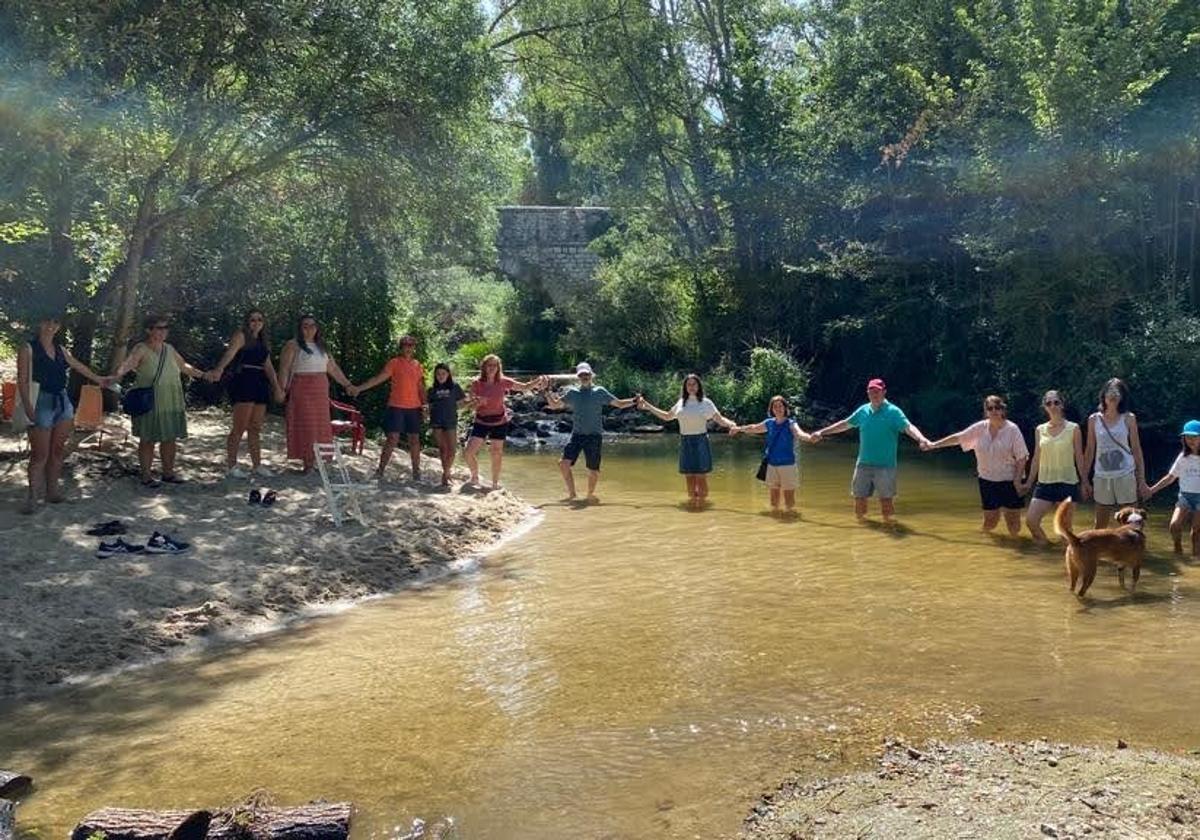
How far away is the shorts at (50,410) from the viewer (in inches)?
392

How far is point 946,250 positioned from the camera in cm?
2791

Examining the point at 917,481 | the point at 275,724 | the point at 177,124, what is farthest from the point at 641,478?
the point at 275,724

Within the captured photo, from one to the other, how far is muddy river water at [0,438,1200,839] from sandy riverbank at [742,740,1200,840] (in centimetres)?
31

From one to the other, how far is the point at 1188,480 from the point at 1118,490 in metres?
0.66

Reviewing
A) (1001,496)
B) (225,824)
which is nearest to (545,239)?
(1001,496)

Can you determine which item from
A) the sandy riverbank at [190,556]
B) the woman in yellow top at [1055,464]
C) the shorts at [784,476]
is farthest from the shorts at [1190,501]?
the sandy riverbank at [190,556]

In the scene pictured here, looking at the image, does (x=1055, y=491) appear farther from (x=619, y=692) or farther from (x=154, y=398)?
(x=154, y=398)

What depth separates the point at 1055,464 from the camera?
37.7 ft

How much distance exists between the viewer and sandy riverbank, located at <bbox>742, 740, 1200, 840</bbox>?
4.73 metres

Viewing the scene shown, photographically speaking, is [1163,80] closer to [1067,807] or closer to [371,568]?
[371,568]

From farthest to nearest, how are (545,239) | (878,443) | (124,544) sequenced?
(545,239) → (878,443) → (124,544)

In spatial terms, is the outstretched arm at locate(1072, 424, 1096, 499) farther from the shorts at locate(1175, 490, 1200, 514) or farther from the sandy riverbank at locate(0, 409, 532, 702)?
the sandy riverbank at locate(0, 409, 532, 702)

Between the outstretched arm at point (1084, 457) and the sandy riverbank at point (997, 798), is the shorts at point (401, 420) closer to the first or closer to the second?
the outstretched arm at point (1084, 457)

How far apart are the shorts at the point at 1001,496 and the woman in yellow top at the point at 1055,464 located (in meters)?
0.55
